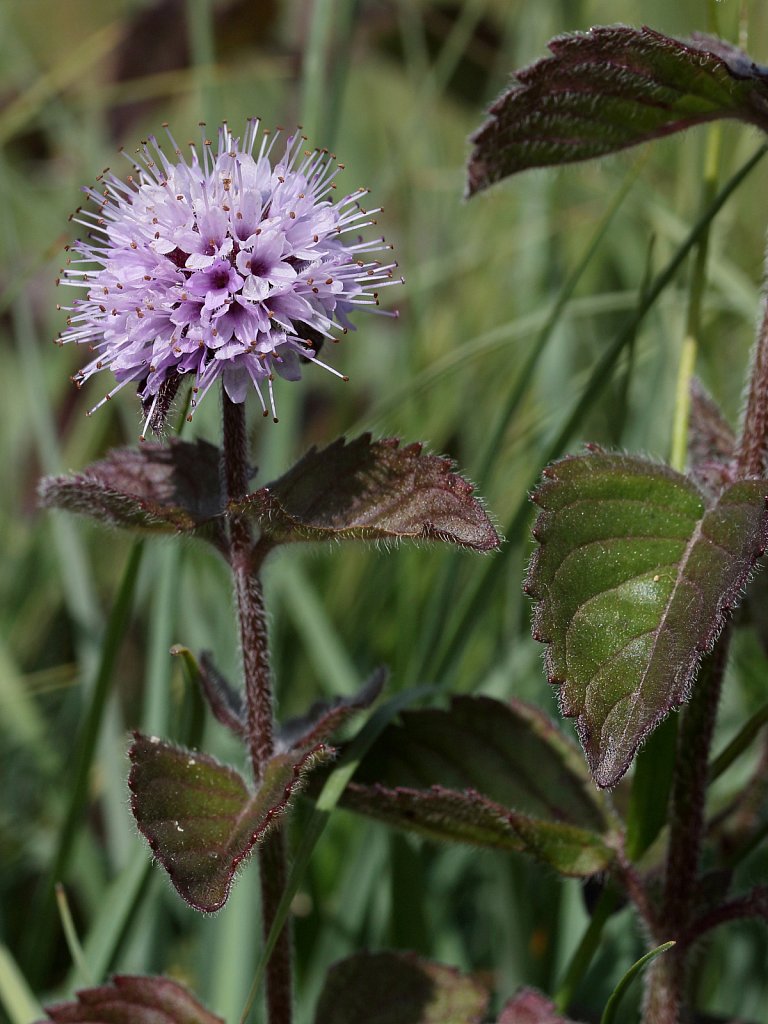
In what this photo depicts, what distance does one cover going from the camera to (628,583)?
26.4 inches

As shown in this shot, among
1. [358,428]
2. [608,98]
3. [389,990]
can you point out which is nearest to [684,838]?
[389,990]

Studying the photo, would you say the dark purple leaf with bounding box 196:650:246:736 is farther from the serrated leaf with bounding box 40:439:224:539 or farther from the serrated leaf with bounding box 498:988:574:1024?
the serrated leaf with bounding box 498:988:574:1024

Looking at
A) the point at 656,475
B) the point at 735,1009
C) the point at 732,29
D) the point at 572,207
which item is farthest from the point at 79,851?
the point at 572,207

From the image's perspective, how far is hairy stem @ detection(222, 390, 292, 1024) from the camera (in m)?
0.71

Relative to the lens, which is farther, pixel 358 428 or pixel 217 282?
pixel 358 428

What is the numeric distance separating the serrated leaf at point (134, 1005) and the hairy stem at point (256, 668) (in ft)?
0.16

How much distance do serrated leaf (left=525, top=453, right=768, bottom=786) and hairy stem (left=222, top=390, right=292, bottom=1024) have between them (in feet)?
0.60

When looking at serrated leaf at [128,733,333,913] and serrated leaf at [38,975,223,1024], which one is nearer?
serrated leaf at [128,733,333,913]

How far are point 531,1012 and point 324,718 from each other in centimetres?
24

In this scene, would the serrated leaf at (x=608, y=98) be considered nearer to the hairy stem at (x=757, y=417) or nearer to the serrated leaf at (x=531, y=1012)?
the hairy stem at (x=757, y=417)

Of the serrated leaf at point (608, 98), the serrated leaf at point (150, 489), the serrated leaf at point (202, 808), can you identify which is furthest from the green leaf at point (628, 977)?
the serrated leaf at point (608, 98)

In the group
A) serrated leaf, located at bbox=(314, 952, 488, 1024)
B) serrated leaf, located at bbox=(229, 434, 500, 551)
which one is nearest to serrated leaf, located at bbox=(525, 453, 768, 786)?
serrated leaf, located at bbox=(229, 434, 500, 551)

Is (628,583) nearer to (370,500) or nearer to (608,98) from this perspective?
(370,500)

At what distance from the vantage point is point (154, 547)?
1498mm
